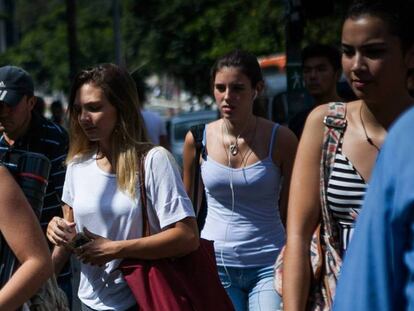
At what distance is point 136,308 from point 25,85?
1.41 metres

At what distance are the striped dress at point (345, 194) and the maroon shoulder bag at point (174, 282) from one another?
96 centimetres

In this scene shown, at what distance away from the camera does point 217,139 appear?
525 cm

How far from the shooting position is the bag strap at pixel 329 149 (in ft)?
9.88

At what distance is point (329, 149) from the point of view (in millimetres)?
3031

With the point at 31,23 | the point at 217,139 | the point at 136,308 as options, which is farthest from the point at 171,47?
the point at 31,23

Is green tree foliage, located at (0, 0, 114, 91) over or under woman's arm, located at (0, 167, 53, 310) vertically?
under

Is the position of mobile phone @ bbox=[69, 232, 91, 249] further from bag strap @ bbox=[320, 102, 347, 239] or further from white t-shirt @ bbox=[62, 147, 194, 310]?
bag strap @ bbox=[320, 102, 347, 239]

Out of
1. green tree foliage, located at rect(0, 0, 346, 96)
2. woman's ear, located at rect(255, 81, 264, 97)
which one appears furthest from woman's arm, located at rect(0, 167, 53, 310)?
green tree foliage, located at rect(0, 0, 346, 96)

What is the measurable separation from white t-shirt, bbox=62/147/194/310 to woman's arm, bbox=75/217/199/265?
0.19 feet

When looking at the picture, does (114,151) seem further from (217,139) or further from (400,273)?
(400,273)

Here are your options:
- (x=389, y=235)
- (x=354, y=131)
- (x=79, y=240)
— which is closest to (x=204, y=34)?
(x=79, y=240)

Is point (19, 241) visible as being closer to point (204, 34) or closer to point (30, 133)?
point (30, 133)

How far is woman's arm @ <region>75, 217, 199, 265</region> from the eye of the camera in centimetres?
385

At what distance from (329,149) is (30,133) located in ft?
7.71
